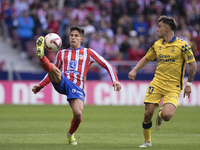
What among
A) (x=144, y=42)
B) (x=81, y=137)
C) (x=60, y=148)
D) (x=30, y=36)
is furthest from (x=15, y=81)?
(x=60, y=148)

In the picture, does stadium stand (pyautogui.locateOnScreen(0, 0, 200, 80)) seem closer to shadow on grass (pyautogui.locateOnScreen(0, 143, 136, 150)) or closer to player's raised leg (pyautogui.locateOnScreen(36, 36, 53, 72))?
shadow on grass (pyautogui.locateOnScreen(0, 143, 136, 150))

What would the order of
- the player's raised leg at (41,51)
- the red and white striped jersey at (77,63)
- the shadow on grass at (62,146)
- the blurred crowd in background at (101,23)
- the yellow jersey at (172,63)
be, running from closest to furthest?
the player's raised leg at (41,51) < the shadow on grass at (62,146) < the yellow jersey at (172,63) < the red and white striped jersey at (77,63) < the blurred crowd in background at (101,23)

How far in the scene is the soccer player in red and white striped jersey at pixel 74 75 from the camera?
6910 millimetres

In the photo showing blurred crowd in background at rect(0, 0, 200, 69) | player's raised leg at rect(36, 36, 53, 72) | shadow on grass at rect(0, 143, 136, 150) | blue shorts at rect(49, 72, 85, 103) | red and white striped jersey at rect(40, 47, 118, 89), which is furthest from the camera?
blurred crowd in background at rect(0, 0, 200, 69)

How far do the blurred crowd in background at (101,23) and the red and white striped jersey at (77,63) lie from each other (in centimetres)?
988

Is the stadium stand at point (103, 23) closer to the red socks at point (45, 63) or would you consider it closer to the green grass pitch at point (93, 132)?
the green grass pitch at point (93, 132)

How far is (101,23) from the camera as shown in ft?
63.1

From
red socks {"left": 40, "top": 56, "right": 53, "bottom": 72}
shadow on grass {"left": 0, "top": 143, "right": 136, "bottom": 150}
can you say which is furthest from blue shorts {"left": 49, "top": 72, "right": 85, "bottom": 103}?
shadow on grass {"left": 0, "top": 143, "right": 136, "bottom": 150}

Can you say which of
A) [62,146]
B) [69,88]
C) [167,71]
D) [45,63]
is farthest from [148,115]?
[45,63]

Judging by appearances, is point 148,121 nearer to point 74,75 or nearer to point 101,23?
point 74,75

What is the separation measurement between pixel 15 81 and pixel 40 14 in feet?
14.2

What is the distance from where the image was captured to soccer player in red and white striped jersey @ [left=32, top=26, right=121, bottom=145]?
22.7ft

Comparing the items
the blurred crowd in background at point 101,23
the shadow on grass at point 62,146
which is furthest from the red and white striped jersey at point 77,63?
the blurred crowd in background at point 101,23

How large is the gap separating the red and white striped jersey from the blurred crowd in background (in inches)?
389
